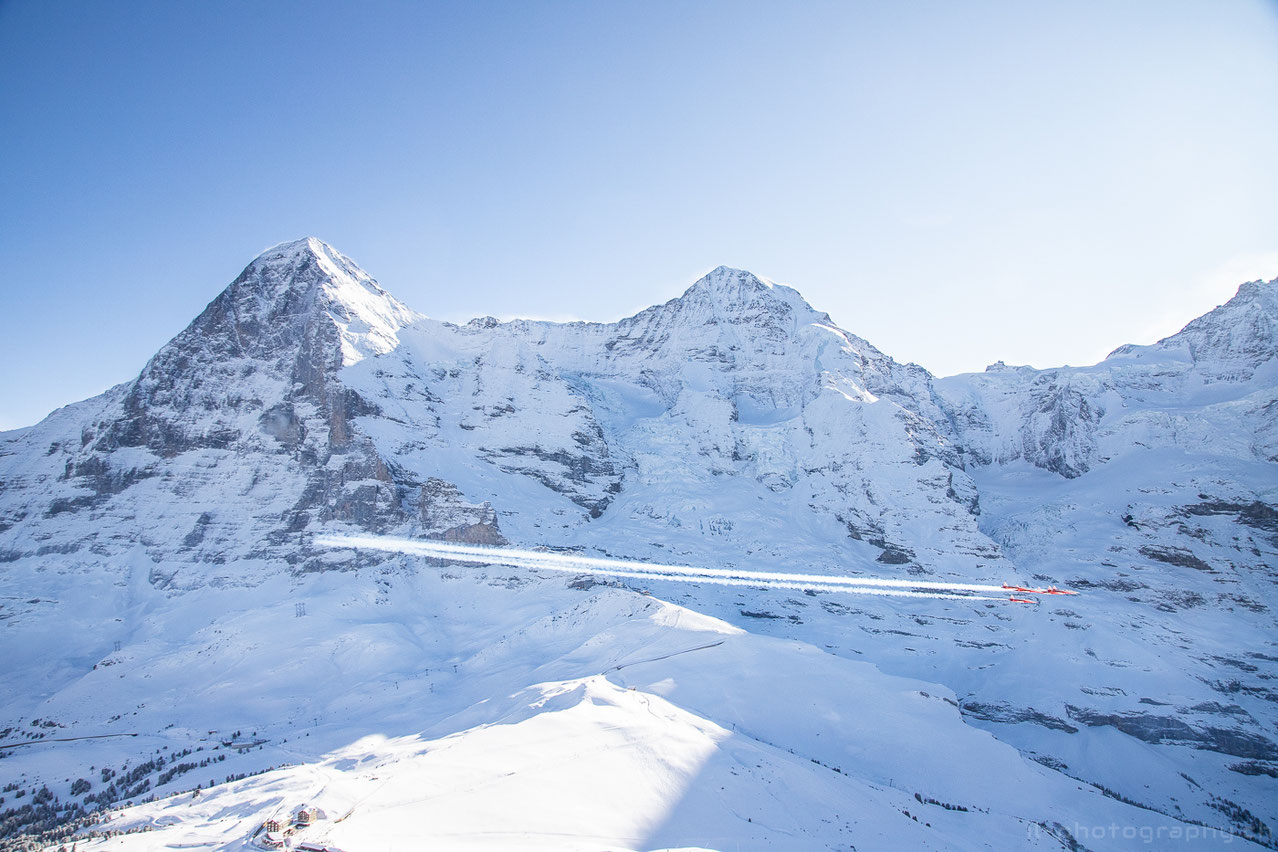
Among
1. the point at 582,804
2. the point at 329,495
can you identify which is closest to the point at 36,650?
the point at 329,495

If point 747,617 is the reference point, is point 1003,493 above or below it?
above

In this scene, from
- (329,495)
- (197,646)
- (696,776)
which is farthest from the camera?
(329,495)

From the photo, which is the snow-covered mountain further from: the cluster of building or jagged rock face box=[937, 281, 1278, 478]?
the cluster of building

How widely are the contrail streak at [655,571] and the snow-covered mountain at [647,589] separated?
2160mm

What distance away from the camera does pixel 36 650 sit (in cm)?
7850

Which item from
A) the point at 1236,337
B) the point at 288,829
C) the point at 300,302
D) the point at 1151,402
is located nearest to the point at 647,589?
the point at 288,829

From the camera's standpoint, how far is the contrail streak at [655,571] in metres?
95.4

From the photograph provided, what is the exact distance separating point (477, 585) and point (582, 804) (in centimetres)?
6507

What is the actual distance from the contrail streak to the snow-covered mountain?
2.16m

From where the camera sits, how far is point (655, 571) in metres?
100

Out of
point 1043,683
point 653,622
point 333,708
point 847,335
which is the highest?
point 847,335

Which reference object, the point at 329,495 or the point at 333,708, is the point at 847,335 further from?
the point at 333,708

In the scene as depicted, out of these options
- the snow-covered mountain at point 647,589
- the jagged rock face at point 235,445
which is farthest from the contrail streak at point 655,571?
the jagged rock face at point 235,445

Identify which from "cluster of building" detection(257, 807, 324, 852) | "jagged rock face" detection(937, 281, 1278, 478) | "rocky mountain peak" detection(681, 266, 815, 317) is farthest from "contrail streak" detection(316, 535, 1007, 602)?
"rocky mountain peak" detection(681, 266, 815, 317)
